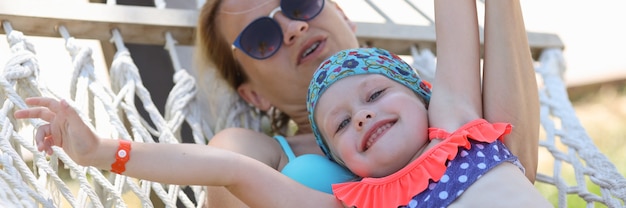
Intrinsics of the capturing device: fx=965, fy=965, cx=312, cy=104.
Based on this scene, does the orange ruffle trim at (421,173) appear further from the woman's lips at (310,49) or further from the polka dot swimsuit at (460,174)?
the woman's lips at (310,49)

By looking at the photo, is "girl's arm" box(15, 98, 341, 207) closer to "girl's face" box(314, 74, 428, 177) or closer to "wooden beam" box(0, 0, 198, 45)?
"girl's face" box(314, 74, 428, 177)

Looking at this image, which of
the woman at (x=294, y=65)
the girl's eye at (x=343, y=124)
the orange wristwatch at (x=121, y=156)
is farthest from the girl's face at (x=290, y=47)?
the orange wristwatch at (x=121, y=156)

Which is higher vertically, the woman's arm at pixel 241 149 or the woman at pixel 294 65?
the woman at pixel 294 65

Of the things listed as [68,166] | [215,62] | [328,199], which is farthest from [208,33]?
[328,199]

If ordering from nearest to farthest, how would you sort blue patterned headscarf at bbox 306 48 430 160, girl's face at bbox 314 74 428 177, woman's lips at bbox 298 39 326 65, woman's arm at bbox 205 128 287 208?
girl's face at bbox 314 74 428 177 → blue patterned headscarf at bbox 306 48 430 160 → woman's arm at bbox 205 128 287 208 → woman's lips at bbox 298 39 326 65

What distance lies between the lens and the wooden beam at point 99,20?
7.80 feet

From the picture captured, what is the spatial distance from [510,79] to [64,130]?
0.80 meters

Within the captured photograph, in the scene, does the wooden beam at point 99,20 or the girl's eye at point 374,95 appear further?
the wooden beam at point 99,20

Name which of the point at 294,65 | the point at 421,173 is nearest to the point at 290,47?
the point at 294,65

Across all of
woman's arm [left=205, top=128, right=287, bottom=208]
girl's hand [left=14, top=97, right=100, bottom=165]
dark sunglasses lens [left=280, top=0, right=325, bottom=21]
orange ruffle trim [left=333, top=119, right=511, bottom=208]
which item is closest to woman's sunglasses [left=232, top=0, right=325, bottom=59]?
dark sunglasses lens [left=280, top=0, right=325, bottom=21]

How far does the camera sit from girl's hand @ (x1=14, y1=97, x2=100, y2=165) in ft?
Answer: 5.21

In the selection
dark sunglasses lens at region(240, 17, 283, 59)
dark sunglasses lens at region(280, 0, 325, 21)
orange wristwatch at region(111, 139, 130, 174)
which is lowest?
orange wristwatch at region(111, 139, 130, 174)

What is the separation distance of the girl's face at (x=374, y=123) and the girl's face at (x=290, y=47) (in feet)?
1.60

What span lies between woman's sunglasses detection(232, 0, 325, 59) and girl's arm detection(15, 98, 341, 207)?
2.00ft
